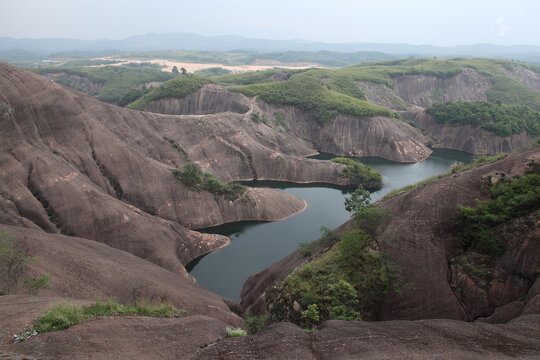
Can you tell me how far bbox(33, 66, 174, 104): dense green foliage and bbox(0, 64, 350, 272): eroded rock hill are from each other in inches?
3262

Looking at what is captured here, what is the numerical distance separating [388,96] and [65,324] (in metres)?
105

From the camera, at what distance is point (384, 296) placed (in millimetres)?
19672

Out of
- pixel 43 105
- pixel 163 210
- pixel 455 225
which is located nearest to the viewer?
pixel 455 225

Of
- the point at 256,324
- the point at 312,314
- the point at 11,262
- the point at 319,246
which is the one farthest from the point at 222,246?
the point at 11,262

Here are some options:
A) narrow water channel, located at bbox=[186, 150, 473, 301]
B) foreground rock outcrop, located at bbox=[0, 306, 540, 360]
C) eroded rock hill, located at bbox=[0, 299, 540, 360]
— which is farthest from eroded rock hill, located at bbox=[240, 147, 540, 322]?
narrow water channel, located at bbox=[186, 150, 473, 301]

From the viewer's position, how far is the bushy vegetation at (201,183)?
41031 millimetres

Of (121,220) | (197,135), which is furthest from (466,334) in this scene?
(197,135)

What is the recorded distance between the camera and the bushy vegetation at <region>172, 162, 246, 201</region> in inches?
1615

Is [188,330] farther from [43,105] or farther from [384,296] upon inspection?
[43,105]

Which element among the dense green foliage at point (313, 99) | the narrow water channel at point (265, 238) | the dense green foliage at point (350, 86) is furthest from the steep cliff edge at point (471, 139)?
the narrow water channel at point (265, 238)

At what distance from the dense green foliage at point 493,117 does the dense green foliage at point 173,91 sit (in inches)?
2292

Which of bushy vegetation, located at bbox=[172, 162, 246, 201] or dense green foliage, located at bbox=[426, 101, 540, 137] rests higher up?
dense green foliage, located at bbox=[426, 101, 540, 137]

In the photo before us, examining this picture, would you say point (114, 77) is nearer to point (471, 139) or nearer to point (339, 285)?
point (471, 139)

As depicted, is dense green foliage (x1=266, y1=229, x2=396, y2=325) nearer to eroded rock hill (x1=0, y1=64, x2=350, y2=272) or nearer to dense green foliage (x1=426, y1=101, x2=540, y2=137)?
eroded rock hill (x1=0, y1=64, x2=350, y2=272)
